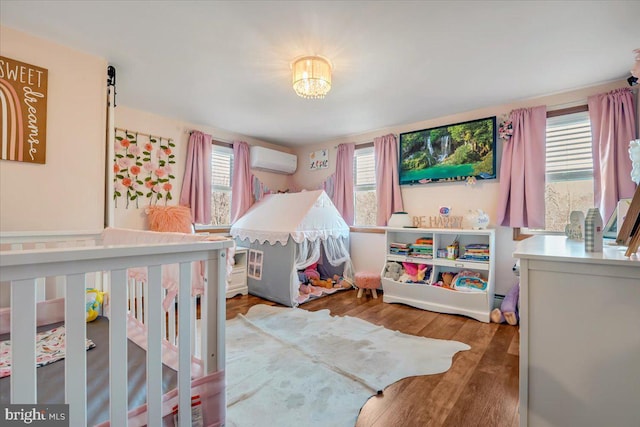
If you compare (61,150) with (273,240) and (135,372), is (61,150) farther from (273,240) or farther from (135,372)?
(273,240)

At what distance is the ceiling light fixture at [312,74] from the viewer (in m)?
2.04

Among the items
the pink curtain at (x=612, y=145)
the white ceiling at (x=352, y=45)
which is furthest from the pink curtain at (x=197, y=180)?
the pink curtain at (x=612, y=145)

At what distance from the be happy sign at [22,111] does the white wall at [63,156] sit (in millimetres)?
38

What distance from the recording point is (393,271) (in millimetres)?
3412

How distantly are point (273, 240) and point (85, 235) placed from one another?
1.78 meters

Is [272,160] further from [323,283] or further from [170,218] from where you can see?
[323,283]

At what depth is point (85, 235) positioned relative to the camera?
186 cm

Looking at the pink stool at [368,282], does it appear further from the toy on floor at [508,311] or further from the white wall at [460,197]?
the toy on floor at [508,311]

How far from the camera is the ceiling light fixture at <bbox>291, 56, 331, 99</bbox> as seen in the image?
204 cm

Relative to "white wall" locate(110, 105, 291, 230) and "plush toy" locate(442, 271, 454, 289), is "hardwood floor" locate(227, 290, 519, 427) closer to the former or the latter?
"plush toy" locate(442, 271, 454, 289)

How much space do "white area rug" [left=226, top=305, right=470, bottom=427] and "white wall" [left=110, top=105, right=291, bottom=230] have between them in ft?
5.68

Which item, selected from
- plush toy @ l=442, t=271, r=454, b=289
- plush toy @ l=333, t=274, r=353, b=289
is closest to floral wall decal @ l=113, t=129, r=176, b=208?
plush toy @ l=333, t=274, r=353, b=289

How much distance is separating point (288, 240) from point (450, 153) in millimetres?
2183

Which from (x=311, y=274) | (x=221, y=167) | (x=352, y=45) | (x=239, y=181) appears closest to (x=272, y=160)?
(x=239, y=181)
